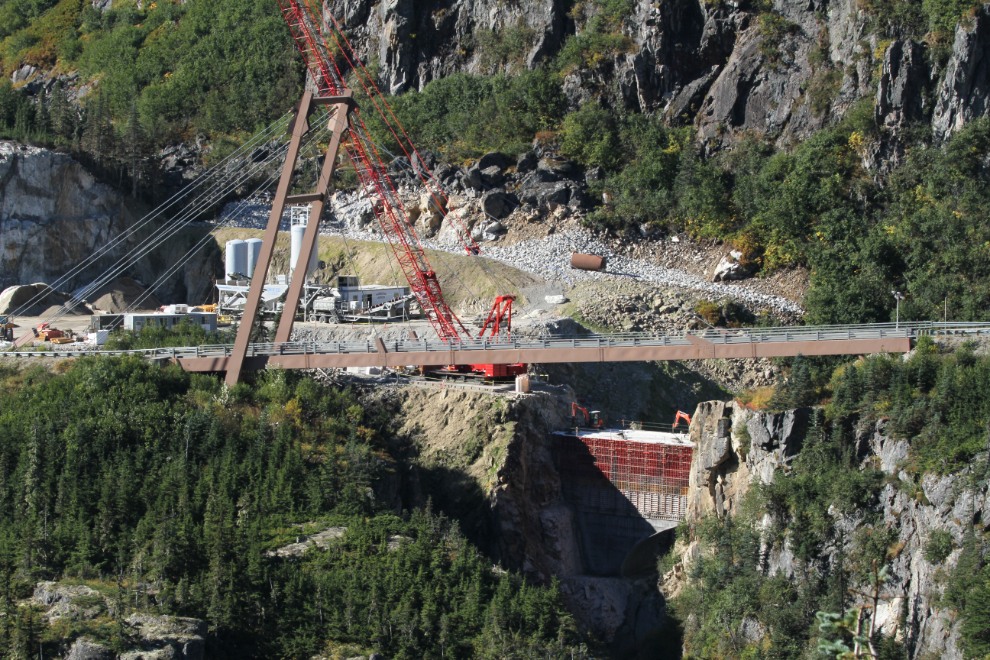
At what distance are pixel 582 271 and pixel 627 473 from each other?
2183 cm

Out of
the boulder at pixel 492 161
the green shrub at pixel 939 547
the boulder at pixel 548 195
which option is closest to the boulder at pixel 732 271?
the boulder at pixel 548 195

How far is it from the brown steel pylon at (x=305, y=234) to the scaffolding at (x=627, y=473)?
43.7ft

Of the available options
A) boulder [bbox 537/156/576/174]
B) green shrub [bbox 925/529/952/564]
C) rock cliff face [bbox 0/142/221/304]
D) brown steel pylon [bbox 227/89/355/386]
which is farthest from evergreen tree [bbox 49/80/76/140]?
green shrub [bbox 925/529/952/564]

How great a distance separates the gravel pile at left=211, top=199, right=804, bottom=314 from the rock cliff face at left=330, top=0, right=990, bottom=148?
11974 mm

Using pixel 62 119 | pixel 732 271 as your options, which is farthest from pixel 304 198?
pixel 62 119

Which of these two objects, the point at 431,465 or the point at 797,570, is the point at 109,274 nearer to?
the point at 431,465

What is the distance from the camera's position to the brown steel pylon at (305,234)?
143 feet

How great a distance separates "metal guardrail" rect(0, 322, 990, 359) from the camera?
38.9 meters

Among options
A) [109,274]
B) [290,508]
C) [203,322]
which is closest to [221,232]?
[109,274]

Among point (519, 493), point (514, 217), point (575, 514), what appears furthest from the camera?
point (514, 217)

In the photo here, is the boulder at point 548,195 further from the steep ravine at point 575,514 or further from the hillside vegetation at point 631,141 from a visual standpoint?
the steep ravine at point 575,514

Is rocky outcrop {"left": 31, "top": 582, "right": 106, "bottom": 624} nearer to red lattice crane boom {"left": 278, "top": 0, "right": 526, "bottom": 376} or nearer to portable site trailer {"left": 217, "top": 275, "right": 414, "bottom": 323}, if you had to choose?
Answer: red lattice crane boom {"left": 278, "top": 0, "right": 526, "bottom": 376}

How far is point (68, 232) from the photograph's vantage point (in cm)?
6669

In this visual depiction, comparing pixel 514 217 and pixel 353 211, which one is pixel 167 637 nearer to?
pixel 514 217
